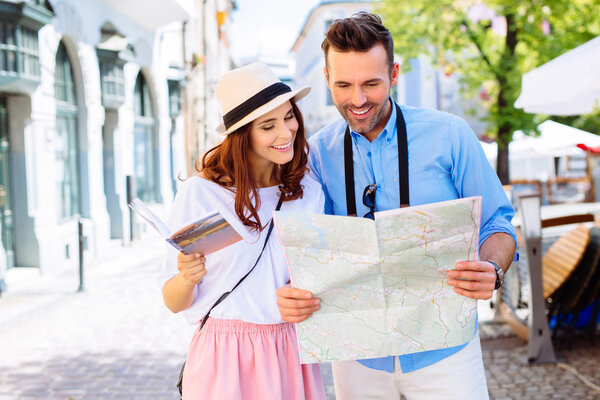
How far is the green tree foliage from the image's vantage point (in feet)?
53.4

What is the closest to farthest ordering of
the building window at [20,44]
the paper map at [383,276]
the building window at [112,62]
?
the paper map at [383,276]
the building window at [20,44]
the building window at [112,62]

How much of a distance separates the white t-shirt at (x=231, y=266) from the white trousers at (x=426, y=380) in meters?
0.42

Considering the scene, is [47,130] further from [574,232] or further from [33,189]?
[574,232]

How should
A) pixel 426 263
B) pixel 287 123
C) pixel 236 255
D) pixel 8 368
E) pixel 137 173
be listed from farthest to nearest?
pixel 137 173, pixel 8 368, pixel 287 123, pixel 236 255, pixel 426 263

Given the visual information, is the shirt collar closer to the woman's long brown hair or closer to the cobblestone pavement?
the woman's long brown hair

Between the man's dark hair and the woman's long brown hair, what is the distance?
386 millimetres

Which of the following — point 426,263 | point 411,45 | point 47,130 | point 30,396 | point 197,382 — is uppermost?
point 411,45

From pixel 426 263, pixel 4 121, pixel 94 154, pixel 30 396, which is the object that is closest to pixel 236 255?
pixel 426 263

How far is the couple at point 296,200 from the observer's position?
2.13 m

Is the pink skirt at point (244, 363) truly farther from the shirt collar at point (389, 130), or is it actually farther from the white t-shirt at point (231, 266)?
the shirt collar at point (389, 130)

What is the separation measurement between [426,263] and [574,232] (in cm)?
413

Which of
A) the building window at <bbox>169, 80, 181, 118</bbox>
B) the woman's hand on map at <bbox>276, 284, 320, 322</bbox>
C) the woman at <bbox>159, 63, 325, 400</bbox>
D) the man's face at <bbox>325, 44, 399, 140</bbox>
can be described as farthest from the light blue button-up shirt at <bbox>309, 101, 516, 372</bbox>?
the building window at <bbox>169, 80, 181, 118</bbox>

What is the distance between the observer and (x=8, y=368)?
17.4 feet

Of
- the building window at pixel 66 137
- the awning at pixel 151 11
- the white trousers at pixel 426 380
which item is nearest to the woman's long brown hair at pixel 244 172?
the white trousers at pixel 426 380
